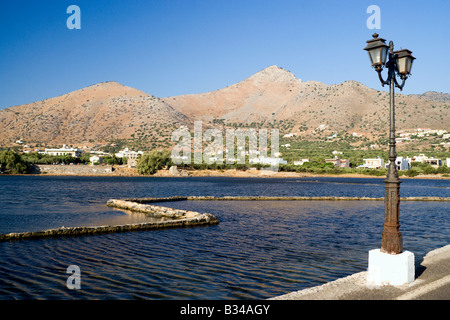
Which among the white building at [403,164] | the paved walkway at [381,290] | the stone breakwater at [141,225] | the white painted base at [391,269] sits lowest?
the stone breakwater at [141,225]

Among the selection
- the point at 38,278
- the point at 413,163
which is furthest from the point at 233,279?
the point at 413,163

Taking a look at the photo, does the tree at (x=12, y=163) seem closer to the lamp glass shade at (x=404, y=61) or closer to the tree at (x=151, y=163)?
the tree at (x=151, y=163)

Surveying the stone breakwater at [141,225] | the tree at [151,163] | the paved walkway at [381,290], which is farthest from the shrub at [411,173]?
the paved walkway at [381,290]

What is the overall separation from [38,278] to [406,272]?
9628mm

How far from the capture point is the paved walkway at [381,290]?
735 cm

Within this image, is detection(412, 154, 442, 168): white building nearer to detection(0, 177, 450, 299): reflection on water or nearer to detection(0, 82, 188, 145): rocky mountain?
detection(0, 177, 450, 299): reflection on water

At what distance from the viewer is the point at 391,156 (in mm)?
8633

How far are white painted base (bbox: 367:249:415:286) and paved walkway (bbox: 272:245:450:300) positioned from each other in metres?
0.17

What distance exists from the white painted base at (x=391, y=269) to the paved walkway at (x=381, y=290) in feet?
0.57

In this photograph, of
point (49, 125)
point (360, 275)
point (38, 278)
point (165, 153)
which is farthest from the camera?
point (49, 125)

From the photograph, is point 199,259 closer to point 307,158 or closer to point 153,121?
point 307,158

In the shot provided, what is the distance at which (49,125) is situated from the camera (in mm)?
177875

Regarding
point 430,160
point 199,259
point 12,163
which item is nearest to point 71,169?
point 12,163
